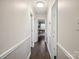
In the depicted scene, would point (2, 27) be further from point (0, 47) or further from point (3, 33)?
point (0, 47)

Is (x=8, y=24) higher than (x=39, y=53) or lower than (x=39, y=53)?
higher

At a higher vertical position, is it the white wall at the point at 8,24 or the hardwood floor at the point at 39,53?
the white wall at the point at 8,24

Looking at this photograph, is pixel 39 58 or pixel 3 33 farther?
pixel 39 58

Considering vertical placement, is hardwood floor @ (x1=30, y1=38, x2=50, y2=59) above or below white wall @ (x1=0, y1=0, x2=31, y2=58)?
below

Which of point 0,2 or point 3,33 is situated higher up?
point 0,2

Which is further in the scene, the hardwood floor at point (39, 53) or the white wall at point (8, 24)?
the hardwood floor at point (39, 53)

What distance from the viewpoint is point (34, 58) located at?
13.9 ft

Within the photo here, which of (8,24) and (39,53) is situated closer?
(8,24)

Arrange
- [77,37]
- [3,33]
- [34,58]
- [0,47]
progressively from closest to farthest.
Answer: [77,37] < [0,47] < [3,33] < [34,58]

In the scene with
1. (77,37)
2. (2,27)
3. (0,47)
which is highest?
(2,27)

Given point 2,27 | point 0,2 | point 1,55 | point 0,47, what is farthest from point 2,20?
point 1,55

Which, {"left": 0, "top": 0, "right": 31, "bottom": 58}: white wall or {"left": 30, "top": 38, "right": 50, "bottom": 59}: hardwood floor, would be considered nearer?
{"left": 0, "top": 0, "right": 31, "bottom": 58}: white wall

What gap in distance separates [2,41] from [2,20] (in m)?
0.28

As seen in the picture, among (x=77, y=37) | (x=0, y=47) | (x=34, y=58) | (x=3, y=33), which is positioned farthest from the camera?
(x=34, y=58)
